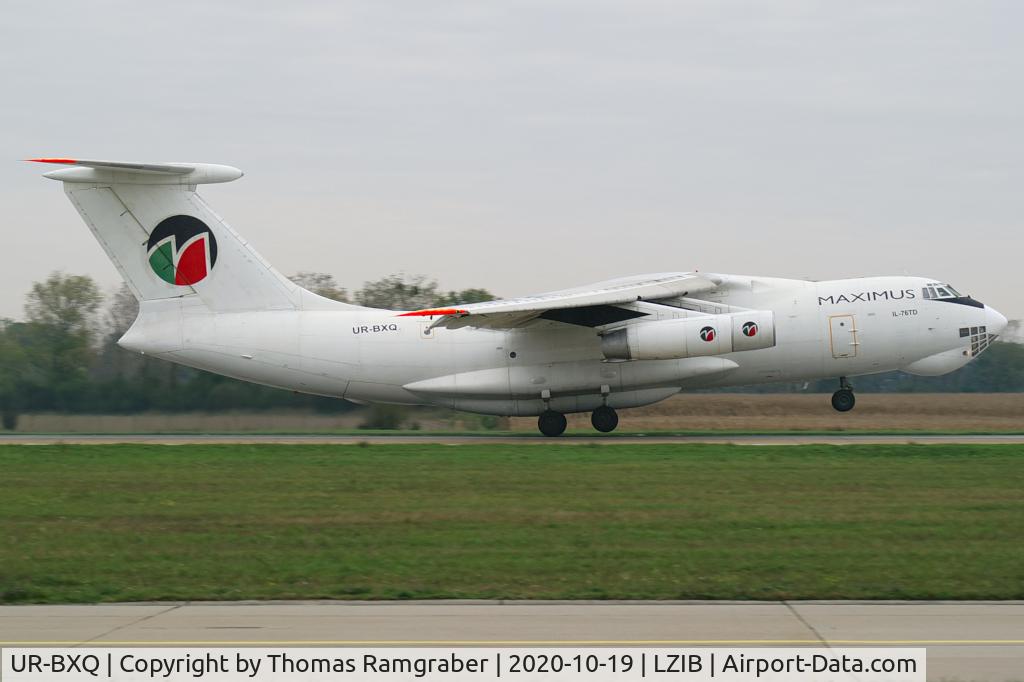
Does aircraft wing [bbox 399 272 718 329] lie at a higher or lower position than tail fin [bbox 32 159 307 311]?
lower

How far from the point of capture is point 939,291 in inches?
970

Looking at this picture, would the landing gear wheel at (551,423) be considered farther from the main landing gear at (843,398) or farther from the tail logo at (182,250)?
the tail logo at (182,250)

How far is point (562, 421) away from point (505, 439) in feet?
4.52

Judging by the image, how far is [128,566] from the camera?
10109mm

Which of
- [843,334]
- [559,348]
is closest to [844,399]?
[843,334]

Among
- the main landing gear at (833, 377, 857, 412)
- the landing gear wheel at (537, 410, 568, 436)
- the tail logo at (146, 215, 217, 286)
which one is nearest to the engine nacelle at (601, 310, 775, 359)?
the landing gear wheel at (537, 410, 568, 436)

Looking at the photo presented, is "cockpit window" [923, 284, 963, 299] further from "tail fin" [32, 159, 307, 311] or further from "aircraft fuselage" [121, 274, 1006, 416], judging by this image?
"tail fin" [32, 159, 307, 311]

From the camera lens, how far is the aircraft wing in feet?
75.4

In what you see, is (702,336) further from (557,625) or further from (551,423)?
(557,625)

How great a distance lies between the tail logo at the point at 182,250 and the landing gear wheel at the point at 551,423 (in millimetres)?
8015

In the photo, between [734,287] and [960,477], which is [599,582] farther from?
[734,287]

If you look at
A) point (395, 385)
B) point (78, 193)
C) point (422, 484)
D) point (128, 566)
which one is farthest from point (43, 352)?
point (128, 566)

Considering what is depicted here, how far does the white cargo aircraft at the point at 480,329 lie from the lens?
24.1 m

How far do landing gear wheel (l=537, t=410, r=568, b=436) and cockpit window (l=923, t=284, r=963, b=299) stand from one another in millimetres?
8351
